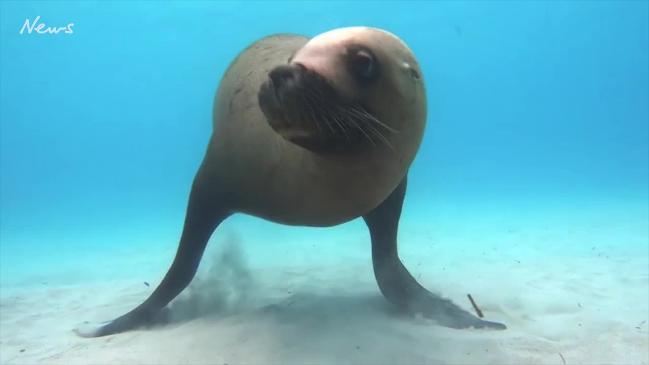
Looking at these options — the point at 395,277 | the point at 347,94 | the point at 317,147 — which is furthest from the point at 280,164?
the point at 395,277

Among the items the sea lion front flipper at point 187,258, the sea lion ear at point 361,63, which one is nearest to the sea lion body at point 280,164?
the sea lion front flipper at point 187,258

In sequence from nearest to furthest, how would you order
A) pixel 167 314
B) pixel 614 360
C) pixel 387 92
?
pixel 387 92, pixel 614 360, pixel 167 314

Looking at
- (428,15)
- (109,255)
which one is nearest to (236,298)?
(109,255)

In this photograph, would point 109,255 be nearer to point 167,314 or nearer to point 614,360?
point 167,314

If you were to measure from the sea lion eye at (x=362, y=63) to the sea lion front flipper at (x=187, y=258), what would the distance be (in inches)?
74.6

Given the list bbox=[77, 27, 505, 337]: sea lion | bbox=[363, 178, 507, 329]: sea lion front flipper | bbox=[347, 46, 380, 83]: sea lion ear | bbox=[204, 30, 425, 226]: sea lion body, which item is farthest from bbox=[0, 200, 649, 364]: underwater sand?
bbox=[347, 46, 380, 83]: sea lion ear

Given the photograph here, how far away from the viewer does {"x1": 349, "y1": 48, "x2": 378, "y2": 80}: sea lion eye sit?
2561 millimetres

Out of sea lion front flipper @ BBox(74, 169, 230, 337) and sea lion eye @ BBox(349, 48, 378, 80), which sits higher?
sea lion eye @ BBox(349, 48, 378, 80)

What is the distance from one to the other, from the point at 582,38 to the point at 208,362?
54.4 m

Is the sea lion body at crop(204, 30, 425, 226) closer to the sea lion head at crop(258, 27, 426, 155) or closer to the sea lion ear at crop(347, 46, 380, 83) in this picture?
the sea lion head at crop(258, 27, 426, 155)

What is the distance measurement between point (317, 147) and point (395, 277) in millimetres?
2309

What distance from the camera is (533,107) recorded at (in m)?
65.2

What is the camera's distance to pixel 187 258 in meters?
4.54

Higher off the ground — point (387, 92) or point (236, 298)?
point (387, 92)
